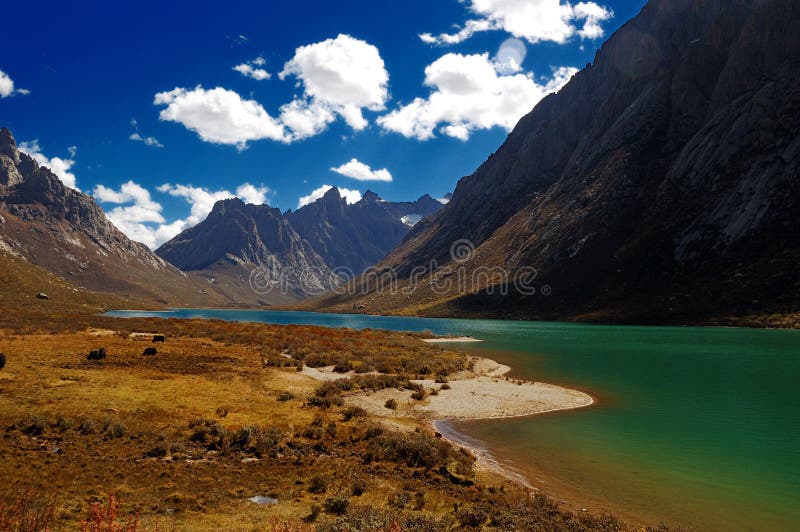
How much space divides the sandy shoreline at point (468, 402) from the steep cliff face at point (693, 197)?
96.1 m

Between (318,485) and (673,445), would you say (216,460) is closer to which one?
(318,485)

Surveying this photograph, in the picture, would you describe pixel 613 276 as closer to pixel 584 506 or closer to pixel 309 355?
pixel 309 355

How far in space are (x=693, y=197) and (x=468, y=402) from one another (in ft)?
487

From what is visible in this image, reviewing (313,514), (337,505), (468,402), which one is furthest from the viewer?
(468,402)

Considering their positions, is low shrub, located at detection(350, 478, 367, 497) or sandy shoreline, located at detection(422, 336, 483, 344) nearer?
low shrub, located at detection(350, 478, 367, 497)

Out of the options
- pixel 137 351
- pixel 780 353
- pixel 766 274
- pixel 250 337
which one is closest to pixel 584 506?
pixel 137 351

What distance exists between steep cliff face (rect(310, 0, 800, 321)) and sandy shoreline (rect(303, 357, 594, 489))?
9613cm

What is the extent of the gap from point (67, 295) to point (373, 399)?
183 meters

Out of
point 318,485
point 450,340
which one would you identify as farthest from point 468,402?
point 450,340

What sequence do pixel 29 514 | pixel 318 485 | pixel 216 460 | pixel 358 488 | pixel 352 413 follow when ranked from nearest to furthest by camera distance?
pixel 29 514 < pixel 358 488 < pixel 318 485 < pixel 216 460 < pixel 352 413

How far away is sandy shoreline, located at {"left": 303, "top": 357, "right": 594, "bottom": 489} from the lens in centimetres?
2461

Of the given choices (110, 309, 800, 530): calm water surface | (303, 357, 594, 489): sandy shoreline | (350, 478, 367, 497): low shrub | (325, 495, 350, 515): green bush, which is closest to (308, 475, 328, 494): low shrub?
(350, 478, 367, 497): low shrub

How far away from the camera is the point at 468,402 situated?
30.0 metres

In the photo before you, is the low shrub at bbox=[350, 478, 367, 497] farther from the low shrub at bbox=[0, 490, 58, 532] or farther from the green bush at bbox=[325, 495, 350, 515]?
the low shrub at bbox=[0, 490, 58, 532]
